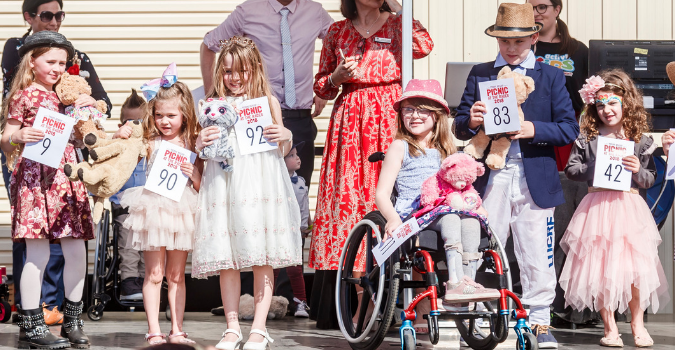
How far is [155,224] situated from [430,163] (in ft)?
4.78

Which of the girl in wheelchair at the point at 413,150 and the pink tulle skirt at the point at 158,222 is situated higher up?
the girl in wheelchair at the point at 413,150

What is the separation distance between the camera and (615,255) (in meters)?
4.73

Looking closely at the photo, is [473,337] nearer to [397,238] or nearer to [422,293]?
[422,293]

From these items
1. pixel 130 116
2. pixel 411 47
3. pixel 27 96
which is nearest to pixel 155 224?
pixel 27 96

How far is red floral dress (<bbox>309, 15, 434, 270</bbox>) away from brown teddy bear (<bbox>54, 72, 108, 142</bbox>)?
1.33 meters

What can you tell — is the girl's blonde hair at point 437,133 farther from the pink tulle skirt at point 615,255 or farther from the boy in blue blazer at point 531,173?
the pink tulle skirt at point 615,255

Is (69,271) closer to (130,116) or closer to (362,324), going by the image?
(362,324)

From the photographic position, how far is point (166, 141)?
4.47 m

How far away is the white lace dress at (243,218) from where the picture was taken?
429 cm

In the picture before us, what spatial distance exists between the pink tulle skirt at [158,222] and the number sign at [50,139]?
0.44 meters

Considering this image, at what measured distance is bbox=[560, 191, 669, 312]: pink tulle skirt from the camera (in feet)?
15.5

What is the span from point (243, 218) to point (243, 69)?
0.79 meters

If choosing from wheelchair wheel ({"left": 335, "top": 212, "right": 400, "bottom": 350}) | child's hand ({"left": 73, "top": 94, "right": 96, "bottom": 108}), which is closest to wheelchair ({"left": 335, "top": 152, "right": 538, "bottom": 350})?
wheelchair wheel ({"left": 335, "top": 212, "right": 400, "bottom": 350})

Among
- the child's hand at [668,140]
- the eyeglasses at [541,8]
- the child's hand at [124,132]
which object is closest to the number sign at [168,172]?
the child's hand at [124,132]
